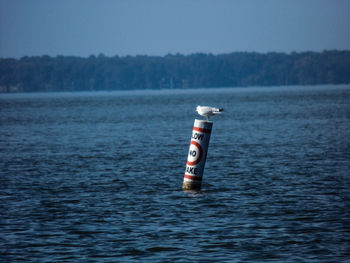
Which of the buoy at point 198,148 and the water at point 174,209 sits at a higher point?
the buoy at point 198,148

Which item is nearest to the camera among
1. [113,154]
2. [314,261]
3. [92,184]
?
[314,261]

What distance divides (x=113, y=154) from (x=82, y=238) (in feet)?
68.1

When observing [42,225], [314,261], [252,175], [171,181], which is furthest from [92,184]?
[314,261]

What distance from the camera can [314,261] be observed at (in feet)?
40.7

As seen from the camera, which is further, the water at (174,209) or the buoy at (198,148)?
the buoy at (198,148)

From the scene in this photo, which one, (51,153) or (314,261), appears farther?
(51,153)

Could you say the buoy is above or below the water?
above

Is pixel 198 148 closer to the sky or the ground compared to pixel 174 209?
closer to the sky

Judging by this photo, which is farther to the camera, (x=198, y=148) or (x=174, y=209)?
(x=198, y=148)

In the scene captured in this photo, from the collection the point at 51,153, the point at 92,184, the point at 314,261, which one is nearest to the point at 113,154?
the point at 51,153

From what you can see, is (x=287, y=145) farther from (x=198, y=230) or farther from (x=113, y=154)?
(x=198, y=230)

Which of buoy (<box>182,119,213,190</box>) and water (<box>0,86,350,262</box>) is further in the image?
buoy (<box>182,119,213,190</box>)

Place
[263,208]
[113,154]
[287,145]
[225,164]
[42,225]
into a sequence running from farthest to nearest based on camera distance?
1. [287,145]
2. [113,154]
3. [225,164]
4. [263,208]
5. [42,225]

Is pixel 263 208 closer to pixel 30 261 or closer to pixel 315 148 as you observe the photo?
pixel 30 261
